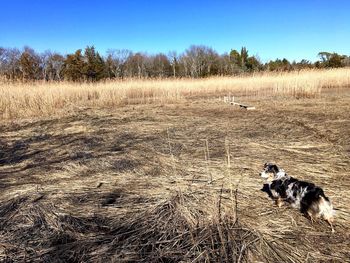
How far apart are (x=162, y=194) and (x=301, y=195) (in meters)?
1.22

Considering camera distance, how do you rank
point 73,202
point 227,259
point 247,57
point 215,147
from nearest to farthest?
1. point 227,259
2. point 73,202
3. point 215,147
4. point 247,57

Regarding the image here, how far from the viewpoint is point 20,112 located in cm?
977

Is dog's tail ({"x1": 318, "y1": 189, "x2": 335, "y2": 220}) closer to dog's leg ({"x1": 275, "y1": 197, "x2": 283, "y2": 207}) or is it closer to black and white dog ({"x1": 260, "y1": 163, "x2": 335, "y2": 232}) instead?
black and white dog ({"x1": 260, "y1": 163, "x2": 335, "y2": 232})

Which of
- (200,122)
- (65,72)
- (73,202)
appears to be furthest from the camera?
(65,72)

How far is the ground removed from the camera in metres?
2.03

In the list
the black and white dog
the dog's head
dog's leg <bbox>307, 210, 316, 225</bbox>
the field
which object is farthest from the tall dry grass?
dog's leg <bbox>307, 210, 316, 225</bbox>

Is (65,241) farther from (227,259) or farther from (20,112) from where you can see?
(20,112)

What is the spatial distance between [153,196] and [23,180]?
5.66 ft

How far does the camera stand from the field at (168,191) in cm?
203

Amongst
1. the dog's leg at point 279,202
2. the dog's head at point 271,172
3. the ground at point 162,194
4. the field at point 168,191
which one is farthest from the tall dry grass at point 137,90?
the dog's leg at point 279,202

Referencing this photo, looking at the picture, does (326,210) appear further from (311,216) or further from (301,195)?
(301,195)

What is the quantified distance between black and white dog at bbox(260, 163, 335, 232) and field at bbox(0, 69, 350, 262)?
8 cm

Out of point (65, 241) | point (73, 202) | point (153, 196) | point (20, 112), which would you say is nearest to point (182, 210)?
point (153, 196)

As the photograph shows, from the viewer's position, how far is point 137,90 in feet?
51.0
